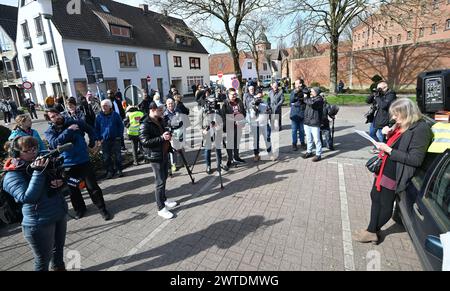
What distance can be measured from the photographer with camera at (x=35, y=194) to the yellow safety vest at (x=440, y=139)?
12.7ft

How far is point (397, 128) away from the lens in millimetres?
2869

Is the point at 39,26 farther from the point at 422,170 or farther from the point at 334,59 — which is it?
the point at 422,170

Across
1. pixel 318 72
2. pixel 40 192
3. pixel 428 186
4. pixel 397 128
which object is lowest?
pixel 428 186

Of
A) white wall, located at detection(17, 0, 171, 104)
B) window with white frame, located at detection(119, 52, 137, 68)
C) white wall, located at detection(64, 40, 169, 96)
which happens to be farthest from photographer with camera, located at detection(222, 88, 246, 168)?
window with white frame, located at detection(119, 52, 137, 68)

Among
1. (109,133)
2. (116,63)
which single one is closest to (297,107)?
(109,133)

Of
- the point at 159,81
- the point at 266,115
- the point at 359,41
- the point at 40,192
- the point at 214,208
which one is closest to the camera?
the point at 40,192

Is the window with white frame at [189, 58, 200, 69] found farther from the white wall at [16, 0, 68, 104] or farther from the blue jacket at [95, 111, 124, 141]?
the blue jacket at [95, 111, 124, 141]

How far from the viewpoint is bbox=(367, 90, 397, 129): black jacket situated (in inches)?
222

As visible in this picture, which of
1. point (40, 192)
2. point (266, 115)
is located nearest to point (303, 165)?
point (266, 115)

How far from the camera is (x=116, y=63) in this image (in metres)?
24.6

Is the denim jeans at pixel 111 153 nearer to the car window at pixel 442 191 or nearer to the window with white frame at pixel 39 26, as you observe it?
the car window at pixel 442 191

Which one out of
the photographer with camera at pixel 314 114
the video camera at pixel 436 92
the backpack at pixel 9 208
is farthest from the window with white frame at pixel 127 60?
the video camera at pixel 436 92
